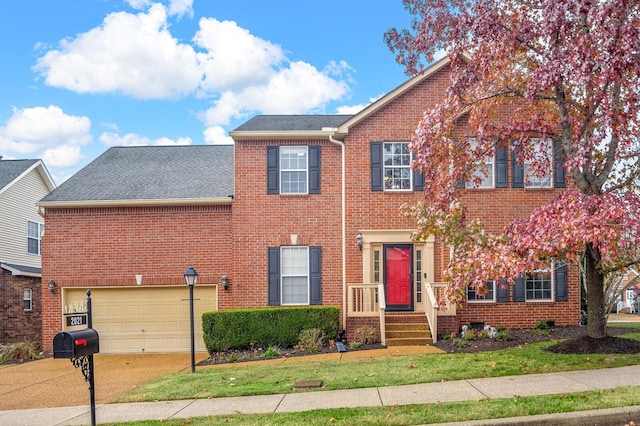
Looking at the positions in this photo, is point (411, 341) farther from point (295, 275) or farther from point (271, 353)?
point (295, 275)

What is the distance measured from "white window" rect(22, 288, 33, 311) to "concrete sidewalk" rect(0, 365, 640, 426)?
11363 millimetres

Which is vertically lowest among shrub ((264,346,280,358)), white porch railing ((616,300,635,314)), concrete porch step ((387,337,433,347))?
white porch railing ((616,300,635,314))

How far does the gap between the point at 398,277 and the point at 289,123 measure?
560 centimetres

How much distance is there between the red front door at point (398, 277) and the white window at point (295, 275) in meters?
2.24

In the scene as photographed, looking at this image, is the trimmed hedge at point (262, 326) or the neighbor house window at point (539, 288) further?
the neighbor house window at point (539, 288)

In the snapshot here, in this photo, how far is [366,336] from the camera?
14016 millimetres

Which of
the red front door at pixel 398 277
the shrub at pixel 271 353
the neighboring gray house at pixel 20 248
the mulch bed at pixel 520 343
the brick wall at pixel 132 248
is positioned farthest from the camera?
the neighboring gray house at pixel 20 248

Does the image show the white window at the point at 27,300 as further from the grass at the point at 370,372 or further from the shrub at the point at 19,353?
the grass at the point at 370,372

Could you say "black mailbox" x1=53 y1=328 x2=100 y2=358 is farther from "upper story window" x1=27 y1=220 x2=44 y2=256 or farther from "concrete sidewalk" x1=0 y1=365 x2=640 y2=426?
"upper story window" x1=27 y1=220 x2=44 y2=256

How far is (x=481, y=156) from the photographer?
36.1 ft

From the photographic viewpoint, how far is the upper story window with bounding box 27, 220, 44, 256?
74.4 ft

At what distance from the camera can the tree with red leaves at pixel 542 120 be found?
8539 mm

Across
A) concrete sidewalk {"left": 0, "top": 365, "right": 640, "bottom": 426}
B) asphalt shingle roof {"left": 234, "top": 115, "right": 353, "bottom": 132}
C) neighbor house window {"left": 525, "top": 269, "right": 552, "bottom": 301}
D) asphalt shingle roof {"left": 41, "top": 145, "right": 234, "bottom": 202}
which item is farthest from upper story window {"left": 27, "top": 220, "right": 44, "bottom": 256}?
neighbor house window {"left": 525, "top": 269, "right": 552, "bottom": 301}

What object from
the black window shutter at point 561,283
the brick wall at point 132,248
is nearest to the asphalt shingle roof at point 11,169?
the brick wall at point 132,248
